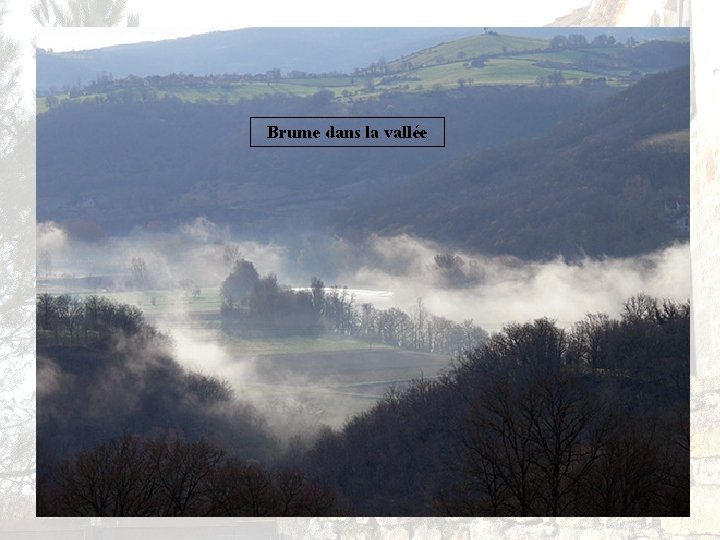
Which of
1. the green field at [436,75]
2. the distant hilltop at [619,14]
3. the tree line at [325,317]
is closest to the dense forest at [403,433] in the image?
the tree line at [325,317]

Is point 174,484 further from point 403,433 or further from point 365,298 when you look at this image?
point 365,298

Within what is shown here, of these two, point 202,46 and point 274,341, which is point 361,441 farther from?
point 202,46

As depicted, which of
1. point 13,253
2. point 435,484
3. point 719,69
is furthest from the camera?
point 13,253

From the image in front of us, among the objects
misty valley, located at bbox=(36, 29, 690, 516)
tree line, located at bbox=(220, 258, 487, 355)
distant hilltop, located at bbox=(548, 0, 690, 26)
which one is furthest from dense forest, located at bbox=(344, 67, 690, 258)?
distant hilltop, located at bbox=(548, 0, 690, 26)

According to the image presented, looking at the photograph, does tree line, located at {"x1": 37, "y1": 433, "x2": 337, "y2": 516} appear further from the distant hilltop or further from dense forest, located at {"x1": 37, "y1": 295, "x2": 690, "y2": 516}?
the distant hilltop

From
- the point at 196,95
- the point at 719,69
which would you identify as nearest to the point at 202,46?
the point at 196,95

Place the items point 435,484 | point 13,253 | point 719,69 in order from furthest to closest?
point 13,253
point 719,69
point 435,484

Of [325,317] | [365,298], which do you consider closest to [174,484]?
[325,317]
